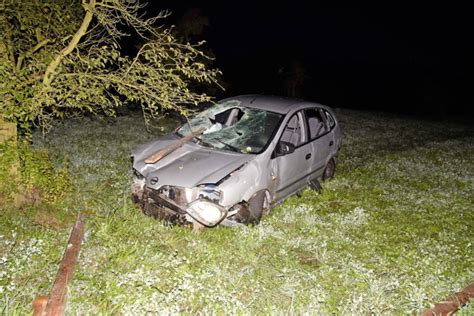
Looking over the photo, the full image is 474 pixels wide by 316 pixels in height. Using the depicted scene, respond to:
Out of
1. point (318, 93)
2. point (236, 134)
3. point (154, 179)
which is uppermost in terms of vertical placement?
point (236, 134)

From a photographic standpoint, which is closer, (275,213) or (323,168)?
(275,213)

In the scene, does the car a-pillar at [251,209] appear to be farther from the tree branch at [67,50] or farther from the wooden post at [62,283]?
the tree branch at [67,50]

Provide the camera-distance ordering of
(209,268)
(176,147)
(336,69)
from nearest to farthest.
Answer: (209,268) < (176,147) < (336,69)

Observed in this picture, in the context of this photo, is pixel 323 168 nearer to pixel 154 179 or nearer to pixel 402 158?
pixel 154 179

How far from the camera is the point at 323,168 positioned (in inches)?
335

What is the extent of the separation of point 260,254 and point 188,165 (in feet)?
5.72

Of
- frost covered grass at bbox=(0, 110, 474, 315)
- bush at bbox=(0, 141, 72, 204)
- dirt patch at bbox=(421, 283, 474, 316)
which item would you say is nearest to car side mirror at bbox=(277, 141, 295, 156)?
frost covered grass at bbox=(0, 110, 474, 315)

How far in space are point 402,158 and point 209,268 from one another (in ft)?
30.4

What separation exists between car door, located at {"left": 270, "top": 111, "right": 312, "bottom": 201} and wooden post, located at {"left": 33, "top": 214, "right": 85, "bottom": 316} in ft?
10.3

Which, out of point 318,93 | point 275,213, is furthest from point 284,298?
point 318,93

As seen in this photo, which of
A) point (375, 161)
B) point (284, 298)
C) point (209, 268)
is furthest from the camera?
point (375, 161)

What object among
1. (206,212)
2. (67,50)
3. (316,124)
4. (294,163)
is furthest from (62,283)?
(316,124)

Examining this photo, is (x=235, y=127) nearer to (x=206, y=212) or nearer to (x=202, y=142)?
(x=202, y=142)

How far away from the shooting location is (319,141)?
7934mm
